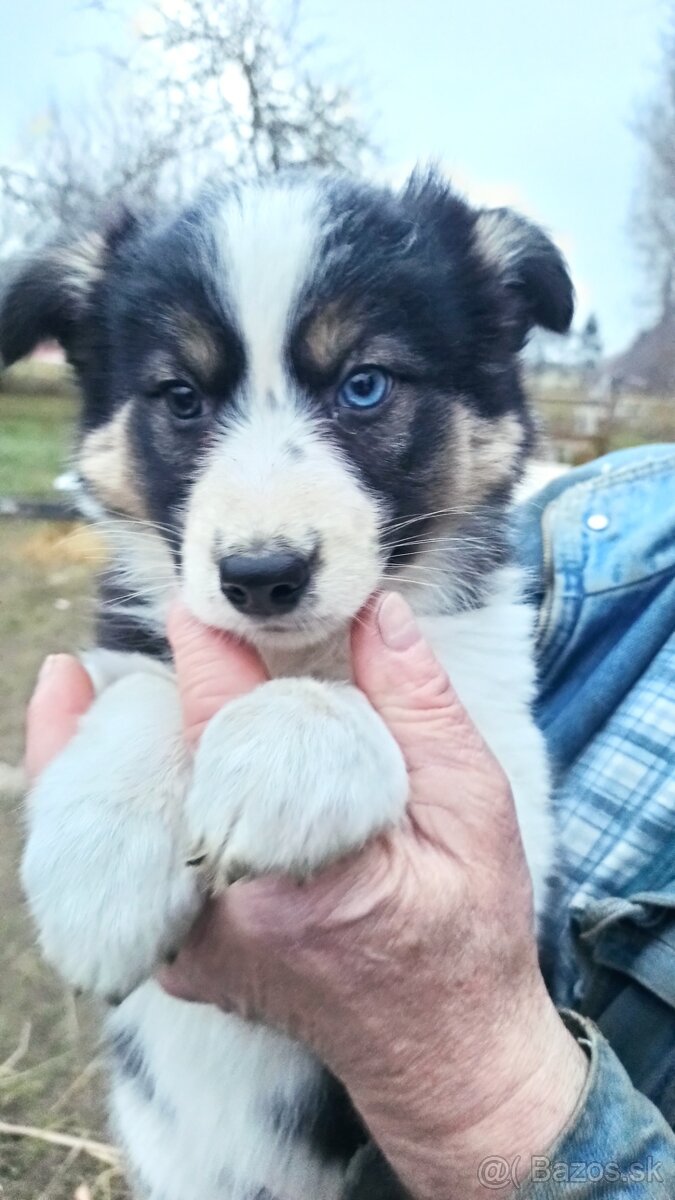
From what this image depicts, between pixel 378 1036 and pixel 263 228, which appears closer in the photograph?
pixel 378 1036

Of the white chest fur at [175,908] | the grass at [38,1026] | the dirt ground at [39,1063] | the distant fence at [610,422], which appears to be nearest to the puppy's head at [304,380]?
the white chest fur at [175,908]

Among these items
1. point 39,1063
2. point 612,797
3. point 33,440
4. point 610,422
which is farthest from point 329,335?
point 610,422

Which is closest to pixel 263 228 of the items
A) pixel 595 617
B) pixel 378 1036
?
pixel 595 617

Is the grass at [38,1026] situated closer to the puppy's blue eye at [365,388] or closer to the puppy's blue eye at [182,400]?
the puppy's blue eye at [182,400]

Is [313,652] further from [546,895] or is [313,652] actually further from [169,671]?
[546,895]

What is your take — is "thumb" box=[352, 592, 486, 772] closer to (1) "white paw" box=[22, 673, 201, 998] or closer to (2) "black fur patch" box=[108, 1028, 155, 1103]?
(1) "white paw" box=[22, 673, 201, 998]
